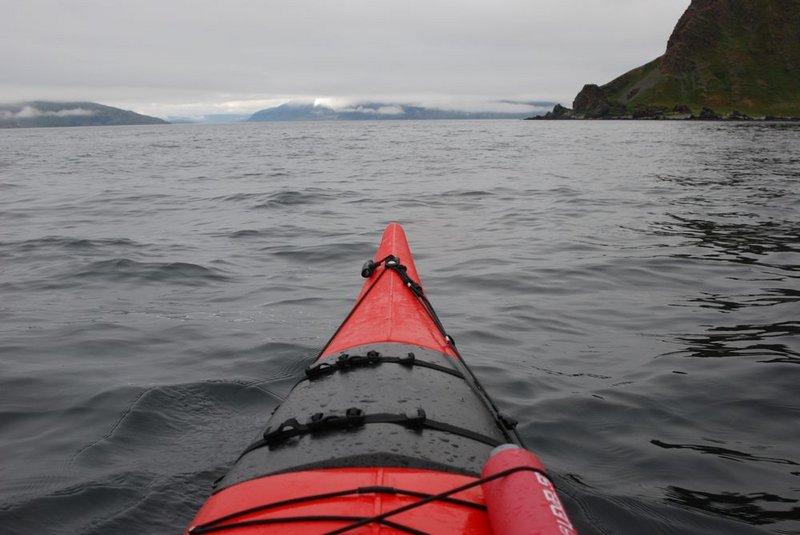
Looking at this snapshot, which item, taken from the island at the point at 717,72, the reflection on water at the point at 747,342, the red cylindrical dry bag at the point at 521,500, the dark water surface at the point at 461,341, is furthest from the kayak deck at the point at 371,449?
the island at the point at 717,72

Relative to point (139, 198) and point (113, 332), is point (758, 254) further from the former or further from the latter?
point (139, 198)

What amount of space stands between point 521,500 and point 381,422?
100 centimetres

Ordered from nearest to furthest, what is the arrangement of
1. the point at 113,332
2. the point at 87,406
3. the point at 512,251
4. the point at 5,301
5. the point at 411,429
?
the point at 411,429 < the point at 87,406 < the point at 113,332 < the point at 5,301 < the point at 512,251

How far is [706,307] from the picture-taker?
7.58m

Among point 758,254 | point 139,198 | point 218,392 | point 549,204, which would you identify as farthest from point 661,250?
point 139,198

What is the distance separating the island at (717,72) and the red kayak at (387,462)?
123276 mm

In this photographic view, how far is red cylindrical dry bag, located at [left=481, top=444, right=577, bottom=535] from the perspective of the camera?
6.53 ft

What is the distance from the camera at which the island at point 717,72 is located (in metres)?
121

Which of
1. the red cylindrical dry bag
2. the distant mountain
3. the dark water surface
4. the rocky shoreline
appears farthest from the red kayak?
the distant mountain

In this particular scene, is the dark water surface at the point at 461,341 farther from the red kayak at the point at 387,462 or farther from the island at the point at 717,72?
the island at the point at 717,72

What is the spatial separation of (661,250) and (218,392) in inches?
331

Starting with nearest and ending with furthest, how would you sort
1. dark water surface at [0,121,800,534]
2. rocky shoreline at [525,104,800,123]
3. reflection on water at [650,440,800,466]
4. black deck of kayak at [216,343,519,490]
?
black deck of kayak at [216,343,519,490] < dark water surface at [0,121,800,534] < reflection on water at [650,440,800,466] < rocky shoreline at [525,104,800,123]

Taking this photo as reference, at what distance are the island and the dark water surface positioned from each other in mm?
114261

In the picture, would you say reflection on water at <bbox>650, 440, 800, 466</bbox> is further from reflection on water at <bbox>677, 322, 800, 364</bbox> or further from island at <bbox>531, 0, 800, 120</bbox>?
island at <bbox>531, 0, 800, 120</bbox>
